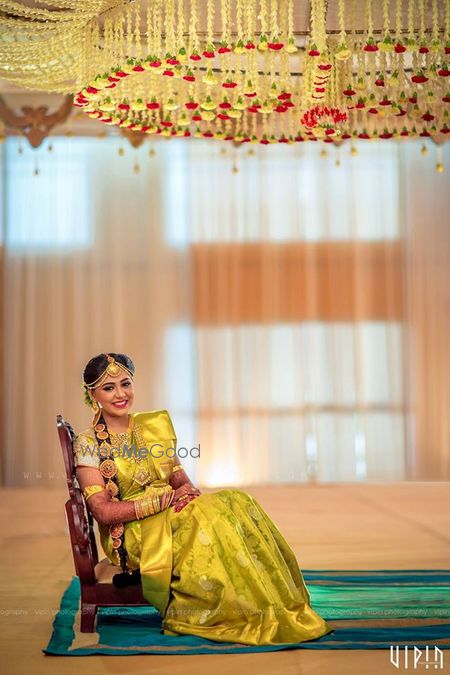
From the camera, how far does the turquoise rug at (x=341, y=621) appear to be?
3.35 metres

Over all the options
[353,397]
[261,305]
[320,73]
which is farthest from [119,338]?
[320,73]

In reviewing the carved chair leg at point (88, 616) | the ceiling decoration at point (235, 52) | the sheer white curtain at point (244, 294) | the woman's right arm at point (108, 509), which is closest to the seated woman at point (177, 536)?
the woman's right arm at point (108, 509)

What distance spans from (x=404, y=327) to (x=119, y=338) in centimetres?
278

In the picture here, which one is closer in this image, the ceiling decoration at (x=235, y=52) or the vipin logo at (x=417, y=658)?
the vipin logo at (x=417, y=658)

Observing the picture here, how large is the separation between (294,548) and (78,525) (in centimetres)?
229

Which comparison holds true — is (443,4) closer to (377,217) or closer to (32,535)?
(32,535)

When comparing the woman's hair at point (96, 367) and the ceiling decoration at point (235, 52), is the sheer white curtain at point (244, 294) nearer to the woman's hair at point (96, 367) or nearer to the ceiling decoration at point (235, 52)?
the ceiling decoration at point (235, 52)

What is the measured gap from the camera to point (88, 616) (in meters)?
3.57

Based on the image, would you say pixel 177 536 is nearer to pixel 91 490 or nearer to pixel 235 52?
pixel 91 490

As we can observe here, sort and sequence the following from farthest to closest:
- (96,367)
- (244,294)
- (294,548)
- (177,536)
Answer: (244,294)
(294,548)
(96,367)
(177,536)

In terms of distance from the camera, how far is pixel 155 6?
13.2ft

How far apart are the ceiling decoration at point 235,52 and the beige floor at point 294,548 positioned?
7.06 feet

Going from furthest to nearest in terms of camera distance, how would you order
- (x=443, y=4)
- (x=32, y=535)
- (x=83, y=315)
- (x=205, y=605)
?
(x=83, y=315), (x=32, y=535), (x=443, y=4), (x=205, y=605)

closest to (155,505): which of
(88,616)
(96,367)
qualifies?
(88,616)
